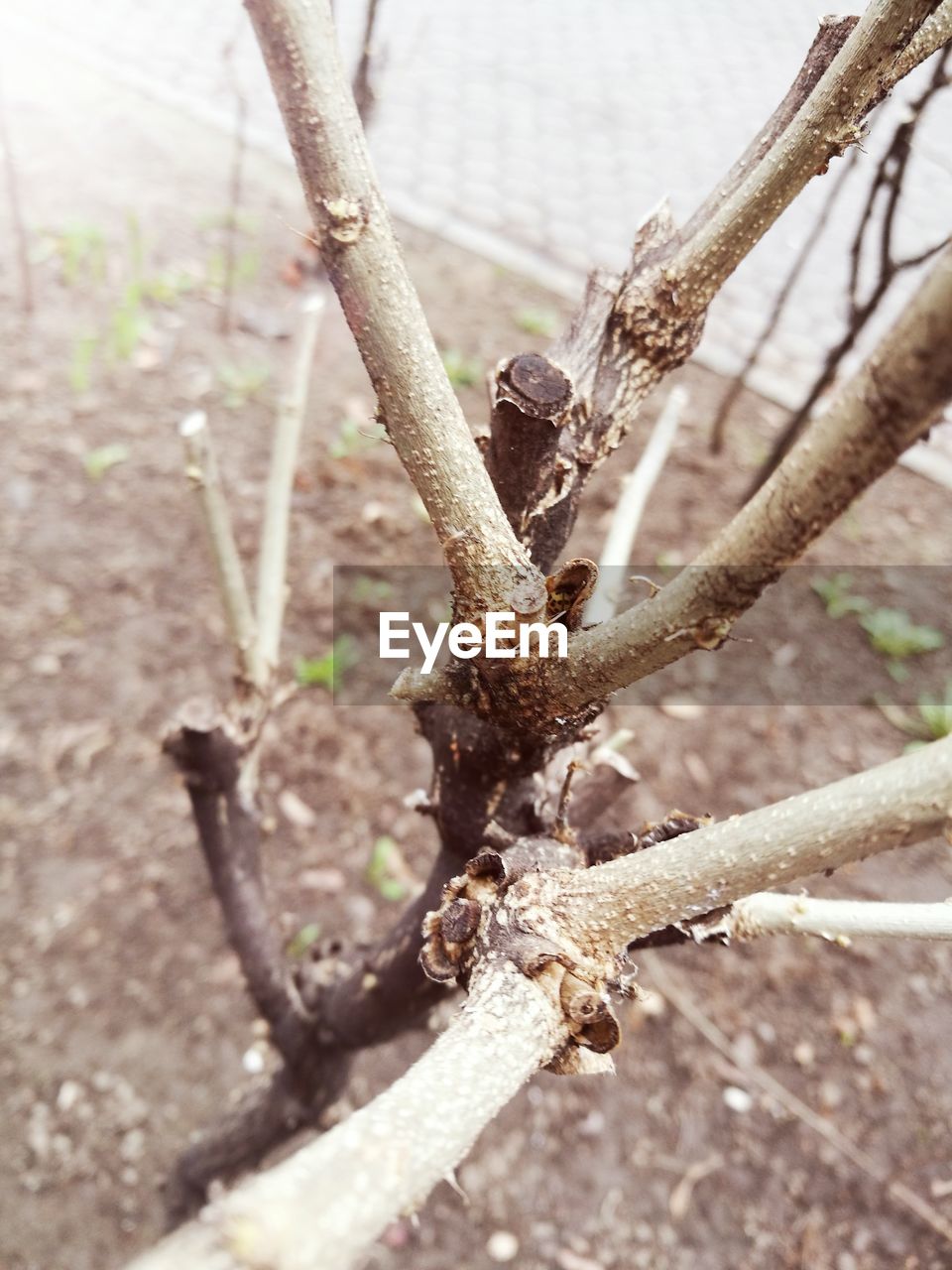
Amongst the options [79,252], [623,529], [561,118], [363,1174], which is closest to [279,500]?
[623,529]

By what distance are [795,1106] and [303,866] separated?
1417mm

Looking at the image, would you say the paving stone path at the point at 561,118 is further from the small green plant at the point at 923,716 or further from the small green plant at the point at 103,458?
the small green plant at the point at 103,458

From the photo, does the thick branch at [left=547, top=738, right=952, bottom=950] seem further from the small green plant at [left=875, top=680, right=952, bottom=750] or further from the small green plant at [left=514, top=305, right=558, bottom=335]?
the small green plant at [left=514, top=305, right=558, bottom=335]

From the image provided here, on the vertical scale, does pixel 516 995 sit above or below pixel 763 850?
below

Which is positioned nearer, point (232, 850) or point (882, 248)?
point (232, 850)

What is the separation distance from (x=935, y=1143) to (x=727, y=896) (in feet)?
6.88

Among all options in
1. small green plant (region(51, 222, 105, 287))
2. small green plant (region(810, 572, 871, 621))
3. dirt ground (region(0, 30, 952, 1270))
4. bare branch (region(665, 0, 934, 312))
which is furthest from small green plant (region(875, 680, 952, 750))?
small green plant (region(51, 222, 105, 287))

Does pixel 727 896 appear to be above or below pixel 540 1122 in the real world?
above

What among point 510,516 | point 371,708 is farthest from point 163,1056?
point 510,516

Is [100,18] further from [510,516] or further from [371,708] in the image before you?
[510,516]

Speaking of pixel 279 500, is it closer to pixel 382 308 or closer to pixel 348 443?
pixel 382 308

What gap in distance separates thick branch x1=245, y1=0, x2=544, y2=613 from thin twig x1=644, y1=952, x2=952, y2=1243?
1.95 m

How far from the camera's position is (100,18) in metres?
5.77

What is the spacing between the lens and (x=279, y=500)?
1506mm
